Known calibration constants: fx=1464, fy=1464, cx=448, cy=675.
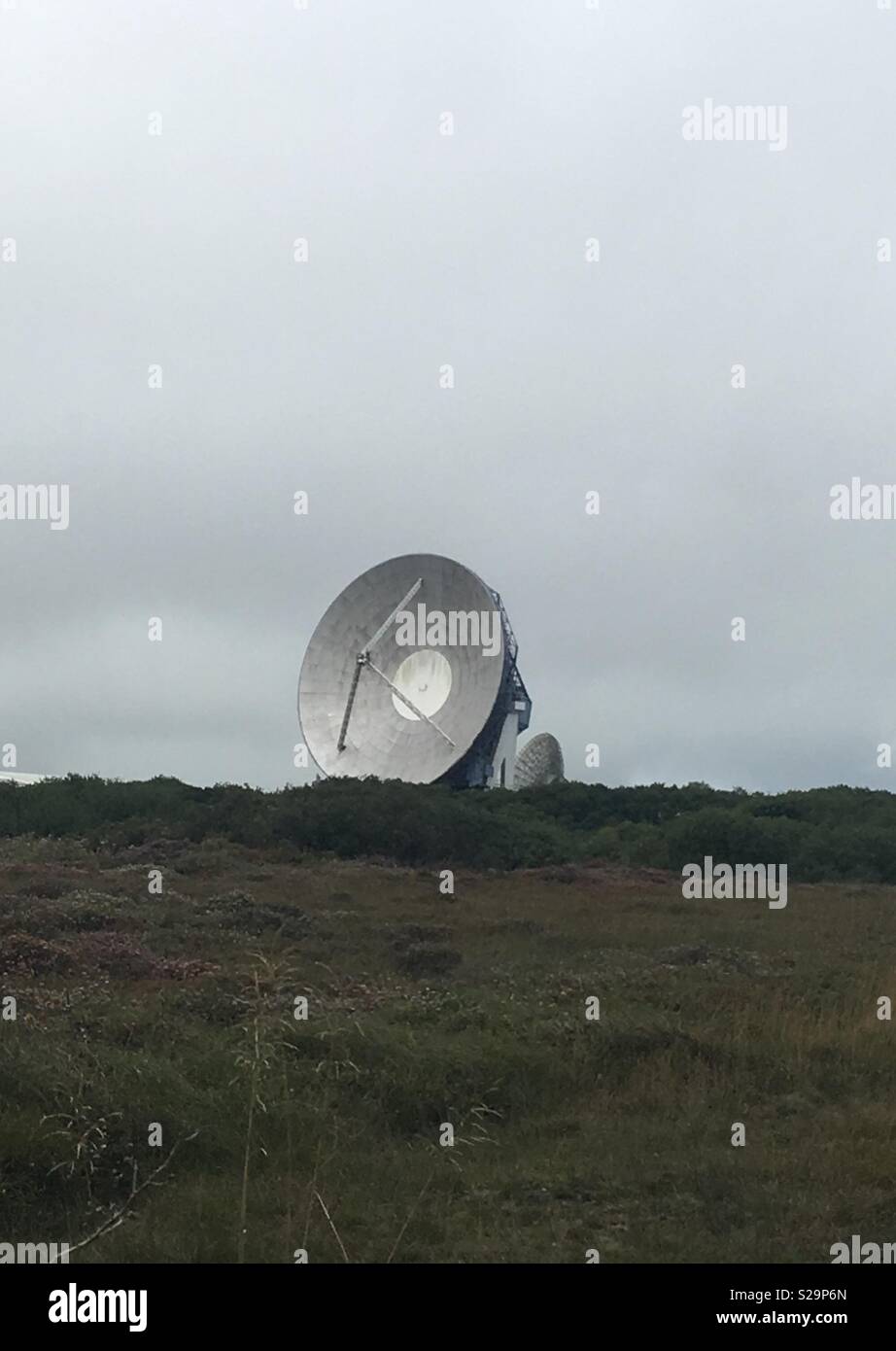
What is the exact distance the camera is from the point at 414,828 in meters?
36.5

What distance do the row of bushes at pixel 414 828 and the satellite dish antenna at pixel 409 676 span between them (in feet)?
6.97

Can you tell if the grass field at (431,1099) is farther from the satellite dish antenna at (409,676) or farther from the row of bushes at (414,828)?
the satellite dish antenna at (409,676)

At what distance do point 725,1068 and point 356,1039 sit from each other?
312 cm

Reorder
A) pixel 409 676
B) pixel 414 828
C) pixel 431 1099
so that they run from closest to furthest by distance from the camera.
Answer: pixel 431 1099, pixel 414 828, pixel 409 676

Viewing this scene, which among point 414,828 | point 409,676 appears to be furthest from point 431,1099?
point 409,676

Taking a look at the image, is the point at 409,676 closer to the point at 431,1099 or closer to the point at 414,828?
the point at 414,828

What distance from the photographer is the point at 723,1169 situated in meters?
9.12

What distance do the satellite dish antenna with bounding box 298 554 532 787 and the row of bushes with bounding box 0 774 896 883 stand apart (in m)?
2.12

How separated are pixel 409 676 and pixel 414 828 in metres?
11.0

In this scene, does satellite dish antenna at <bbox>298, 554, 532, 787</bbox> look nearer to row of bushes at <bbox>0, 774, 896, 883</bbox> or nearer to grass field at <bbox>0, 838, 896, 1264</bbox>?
row of bushes at <bbox>0, 774, 896, 883</bbox>

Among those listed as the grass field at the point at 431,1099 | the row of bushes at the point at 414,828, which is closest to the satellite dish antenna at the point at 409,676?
the row of bushes at the point at 414,828

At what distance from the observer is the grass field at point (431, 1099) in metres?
8.03

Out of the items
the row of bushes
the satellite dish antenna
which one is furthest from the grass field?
the satellite dish antenna

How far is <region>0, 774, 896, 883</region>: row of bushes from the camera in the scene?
36.4m
